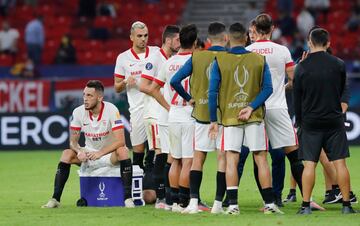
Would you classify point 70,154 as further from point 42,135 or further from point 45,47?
point 45,47

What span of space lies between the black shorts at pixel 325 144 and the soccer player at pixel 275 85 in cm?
70

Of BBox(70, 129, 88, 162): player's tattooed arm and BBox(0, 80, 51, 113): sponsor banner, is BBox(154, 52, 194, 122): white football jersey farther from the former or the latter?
BBox(0, 80, 51, 113): sponsor banner

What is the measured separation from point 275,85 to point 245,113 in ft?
3.40

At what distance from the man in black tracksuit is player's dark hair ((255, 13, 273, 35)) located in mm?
821

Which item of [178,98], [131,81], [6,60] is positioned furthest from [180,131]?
[6,60]

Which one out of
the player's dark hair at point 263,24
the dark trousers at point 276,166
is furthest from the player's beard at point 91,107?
the player's dark hair at point 263,24

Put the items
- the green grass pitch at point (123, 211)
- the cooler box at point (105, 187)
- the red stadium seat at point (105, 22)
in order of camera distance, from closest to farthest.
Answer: the green grass pitch at point (123, 211), the cooler box at point (105, 187), the red stadium seat at point (105, 22)

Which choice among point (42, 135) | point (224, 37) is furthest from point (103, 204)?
point (42, 135)

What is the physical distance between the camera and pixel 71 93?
27.1m

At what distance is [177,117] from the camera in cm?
1408

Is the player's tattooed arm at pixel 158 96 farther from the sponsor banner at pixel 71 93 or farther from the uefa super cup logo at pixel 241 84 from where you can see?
the sponsor banner at pixel 71 93

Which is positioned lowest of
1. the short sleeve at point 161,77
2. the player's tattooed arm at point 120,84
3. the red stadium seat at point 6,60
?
the player's tattooed arm at point 120,84

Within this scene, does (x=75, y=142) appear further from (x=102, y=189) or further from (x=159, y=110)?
(x=159, y=110)

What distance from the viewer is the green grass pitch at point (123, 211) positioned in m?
12.8
